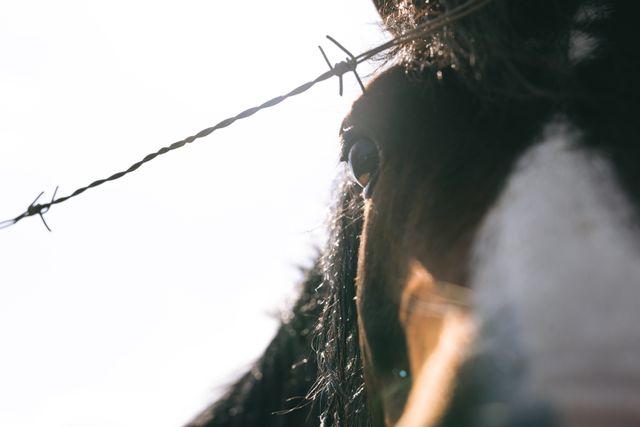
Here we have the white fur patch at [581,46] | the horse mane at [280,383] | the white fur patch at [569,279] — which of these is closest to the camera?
the white fur patch at [569,279]

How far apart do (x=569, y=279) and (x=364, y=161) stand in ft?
3.01

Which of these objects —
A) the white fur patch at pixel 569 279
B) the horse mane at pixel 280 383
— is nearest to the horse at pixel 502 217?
the white fur patch at pixel 569 279

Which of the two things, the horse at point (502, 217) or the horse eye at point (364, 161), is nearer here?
the horse at point (502, 217)

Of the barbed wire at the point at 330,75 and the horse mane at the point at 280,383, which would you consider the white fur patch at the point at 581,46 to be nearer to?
the barbed wire at the point at 330,75

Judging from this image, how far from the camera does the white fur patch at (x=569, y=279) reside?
0.87 metres

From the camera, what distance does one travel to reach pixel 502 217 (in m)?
1.11

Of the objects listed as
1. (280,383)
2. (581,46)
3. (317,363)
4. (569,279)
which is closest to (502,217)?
(569,279)

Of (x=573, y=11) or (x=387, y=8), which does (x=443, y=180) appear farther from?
(x=387, y=8)

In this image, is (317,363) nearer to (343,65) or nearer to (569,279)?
(343,65)

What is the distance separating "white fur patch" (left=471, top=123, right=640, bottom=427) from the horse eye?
0.65 meters

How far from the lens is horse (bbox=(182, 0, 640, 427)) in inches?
36.1

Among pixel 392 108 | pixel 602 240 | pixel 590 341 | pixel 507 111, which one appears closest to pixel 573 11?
pixel 507 111

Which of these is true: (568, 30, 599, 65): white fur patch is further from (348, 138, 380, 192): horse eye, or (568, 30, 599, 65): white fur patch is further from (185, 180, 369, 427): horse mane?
(185, 180, 369, 427): horse mane

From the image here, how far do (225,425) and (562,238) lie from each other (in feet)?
8.58
